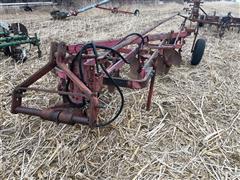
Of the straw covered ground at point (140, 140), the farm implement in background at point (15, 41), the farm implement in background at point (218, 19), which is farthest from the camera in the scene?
the farm implement in background at point (218, 19)

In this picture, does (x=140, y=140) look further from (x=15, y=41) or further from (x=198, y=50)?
(x=15, y=41)

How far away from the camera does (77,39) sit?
7723mm

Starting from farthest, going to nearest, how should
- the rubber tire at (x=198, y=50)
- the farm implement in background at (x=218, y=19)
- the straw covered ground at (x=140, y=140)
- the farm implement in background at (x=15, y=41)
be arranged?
the farm implement in background at (x=218, y=19) < the rubber tire at (x=198, y=50) < the farm implement in background at (x=15, y=41) < the straw covered ground at (x=140, y=140)

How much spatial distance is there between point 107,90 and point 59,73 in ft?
4.28

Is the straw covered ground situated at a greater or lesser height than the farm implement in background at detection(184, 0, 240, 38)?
lesser

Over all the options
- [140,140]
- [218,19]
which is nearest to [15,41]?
[140,140]

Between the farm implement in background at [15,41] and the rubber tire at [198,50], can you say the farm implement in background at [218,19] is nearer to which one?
the rubber tire at [198,50]

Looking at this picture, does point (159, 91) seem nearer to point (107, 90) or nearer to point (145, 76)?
point (107, 90)

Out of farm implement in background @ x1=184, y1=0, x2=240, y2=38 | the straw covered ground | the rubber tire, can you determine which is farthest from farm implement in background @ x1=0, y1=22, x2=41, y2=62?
farm implement in background @ x1=184, y1=0, x2=240, y2=38

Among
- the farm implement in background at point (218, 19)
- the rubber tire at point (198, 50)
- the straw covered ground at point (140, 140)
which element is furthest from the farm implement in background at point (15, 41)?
the farm implement in background at point (218, 19)

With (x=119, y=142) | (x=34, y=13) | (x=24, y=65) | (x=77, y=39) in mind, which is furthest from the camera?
(x=34, y=13)

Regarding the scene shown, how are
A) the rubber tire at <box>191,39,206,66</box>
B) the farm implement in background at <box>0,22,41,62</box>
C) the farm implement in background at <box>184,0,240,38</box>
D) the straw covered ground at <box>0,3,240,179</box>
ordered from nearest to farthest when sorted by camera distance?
the straw covered ground at <box>0,3,240,179</box>, the farm implement in background at <box>0,22,41,62</box>, the rubber tire at <box>191,39,206,66</box>, the farm implement in background at <box>184,0,240,38</box>

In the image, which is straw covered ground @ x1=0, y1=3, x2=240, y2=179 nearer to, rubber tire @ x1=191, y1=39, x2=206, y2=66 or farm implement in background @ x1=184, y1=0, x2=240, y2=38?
rubber tire @ x1=191, y1=39, x2=206, y2=66

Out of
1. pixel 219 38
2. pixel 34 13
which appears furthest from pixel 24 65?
pixel 34 13
